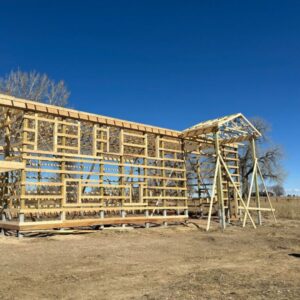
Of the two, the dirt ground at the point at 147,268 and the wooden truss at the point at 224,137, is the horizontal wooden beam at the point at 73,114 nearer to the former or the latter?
the wooden truss at the point at 224,137

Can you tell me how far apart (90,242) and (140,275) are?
4.68 m

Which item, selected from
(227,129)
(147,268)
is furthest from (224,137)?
(147,268)

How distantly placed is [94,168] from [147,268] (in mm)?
8051

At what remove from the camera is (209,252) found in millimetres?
9570

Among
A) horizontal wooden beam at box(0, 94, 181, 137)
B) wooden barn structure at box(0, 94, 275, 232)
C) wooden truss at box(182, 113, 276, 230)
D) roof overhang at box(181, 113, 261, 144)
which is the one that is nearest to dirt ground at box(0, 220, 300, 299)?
wooden barn structure at box(0, 94, 275, 232)

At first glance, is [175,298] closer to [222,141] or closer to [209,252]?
[209,252]

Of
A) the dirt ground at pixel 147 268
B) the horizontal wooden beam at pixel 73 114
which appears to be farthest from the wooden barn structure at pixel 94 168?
the dirt ground at pixel 147 268

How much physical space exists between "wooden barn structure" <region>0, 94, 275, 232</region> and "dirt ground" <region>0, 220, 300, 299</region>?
77.9 inches

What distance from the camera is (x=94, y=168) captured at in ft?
48.7

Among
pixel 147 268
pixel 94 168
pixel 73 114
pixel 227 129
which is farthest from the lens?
pixel 227 129

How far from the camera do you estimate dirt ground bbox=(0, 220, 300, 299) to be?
5340 mm

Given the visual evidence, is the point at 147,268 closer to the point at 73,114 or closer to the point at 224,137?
the point at 73,114

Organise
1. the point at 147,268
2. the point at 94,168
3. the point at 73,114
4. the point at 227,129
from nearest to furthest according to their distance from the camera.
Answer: the point at 147,268 → the point at 73,114 → the point at 94,168 → the point at 227,129

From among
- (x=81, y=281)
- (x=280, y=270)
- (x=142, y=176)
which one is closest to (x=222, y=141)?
(x=142, y=176)
